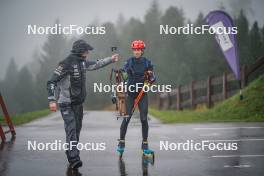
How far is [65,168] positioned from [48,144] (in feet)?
10.6

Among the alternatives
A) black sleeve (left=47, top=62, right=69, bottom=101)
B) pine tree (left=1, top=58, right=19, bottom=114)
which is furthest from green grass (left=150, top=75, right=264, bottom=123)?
pine tree (left=1, top=58, right=19, bottom=114)

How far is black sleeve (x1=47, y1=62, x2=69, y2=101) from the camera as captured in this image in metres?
8.91

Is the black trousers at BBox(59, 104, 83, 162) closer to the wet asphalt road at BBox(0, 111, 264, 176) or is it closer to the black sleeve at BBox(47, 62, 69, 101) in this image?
the black sleeve at BBox(47, 62, 69, 101)

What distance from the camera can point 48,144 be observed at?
1191cm

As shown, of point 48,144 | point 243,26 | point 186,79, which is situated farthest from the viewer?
point 243,26

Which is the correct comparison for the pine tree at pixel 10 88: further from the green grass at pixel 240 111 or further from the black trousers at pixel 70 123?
the black trousers at pixel 70 123

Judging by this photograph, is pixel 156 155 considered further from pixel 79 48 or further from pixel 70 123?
pixel 79 48

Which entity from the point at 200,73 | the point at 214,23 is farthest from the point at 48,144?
the point at 200,73

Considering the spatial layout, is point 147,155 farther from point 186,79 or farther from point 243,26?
point 243,26

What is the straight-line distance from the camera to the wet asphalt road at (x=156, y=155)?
8430 mm

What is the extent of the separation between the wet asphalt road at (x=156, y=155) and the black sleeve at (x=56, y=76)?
1.17 m

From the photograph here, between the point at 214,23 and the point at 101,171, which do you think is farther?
the point at 214,23

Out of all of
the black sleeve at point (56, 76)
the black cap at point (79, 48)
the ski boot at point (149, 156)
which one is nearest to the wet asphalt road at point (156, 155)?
the ski boot at point (149, 156)

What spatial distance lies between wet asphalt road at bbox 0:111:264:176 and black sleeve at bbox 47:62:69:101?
3.83 ft
